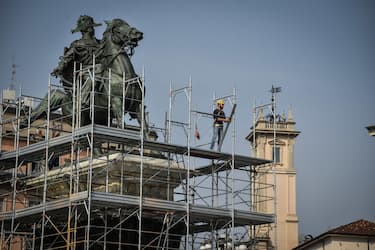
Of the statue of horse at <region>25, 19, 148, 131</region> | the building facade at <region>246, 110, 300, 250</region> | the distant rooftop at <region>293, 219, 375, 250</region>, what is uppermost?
the building facade at <region>246, 110, 300, 250</region>

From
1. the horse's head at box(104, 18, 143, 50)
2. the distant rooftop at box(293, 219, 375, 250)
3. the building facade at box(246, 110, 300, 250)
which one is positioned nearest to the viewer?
the horse's head at box(104, 18, 143, 50)

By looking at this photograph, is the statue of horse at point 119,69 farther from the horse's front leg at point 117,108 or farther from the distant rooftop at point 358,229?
the distant rooftop at point 358,229

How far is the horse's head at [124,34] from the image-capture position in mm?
33969

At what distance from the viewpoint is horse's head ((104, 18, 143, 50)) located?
111ft

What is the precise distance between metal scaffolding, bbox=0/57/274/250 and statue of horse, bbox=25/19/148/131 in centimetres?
7

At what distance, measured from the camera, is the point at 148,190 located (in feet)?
108

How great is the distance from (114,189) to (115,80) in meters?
3.66

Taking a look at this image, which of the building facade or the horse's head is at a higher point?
the building facade

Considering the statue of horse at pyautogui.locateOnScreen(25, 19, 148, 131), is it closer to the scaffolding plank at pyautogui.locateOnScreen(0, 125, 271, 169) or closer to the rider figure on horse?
the rider figure on horse

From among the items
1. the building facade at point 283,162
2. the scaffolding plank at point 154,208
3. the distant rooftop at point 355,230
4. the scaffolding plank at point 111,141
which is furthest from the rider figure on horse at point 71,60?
the building facade at point 283,162

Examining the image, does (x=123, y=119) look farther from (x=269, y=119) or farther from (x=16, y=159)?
(x=269, y=119)

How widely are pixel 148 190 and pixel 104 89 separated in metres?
3.58

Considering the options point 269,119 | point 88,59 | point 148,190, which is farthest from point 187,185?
point 269,119

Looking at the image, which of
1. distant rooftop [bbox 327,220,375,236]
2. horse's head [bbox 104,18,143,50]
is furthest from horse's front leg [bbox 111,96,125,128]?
distant rooftop [bbox 327,220,375,236]
